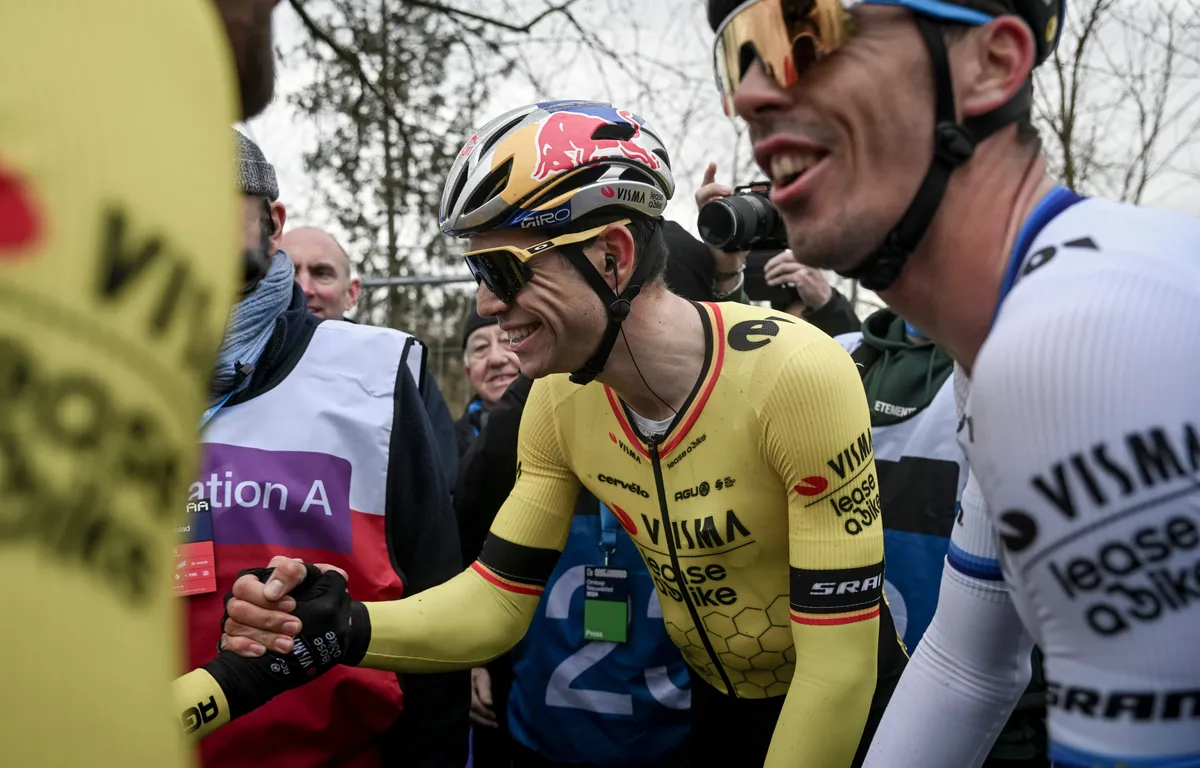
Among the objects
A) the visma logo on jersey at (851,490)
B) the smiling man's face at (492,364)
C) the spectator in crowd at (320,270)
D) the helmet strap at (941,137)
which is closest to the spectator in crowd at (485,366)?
the smiling man's face at (492,364)

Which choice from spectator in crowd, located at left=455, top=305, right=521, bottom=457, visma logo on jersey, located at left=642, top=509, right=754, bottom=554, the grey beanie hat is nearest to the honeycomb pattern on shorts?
visma logo on jersey, located at left=642, top=509, right=754, bottom=554

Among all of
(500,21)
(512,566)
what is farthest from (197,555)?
(500,21)

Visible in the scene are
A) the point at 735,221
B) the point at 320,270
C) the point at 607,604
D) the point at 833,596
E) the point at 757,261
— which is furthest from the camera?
the point at 757,261

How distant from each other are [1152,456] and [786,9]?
93 cm

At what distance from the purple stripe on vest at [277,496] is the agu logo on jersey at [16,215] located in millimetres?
2029

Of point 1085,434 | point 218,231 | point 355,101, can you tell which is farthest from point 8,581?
point 355,101

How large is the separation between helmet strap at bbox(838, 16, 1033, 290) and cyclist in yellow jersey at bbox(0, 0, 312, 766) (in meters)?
1.10

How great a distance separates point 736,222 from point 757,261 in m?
2.06

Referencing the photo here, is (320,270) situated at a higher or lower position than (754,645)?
higher

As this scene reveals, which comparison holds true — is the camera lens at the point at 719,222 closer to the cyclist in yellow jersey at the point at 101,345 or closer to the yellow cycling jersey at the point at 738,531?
the yellow cycling jersey at the point at 738,531

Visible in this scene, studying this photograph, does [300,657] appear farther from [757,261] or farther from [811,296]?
[757,261]

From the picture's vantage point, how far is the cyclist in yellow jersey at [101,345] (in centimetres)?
58

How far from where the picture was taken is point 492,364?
520 cm

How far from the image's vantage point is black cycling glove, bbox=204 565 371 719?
2293mm
